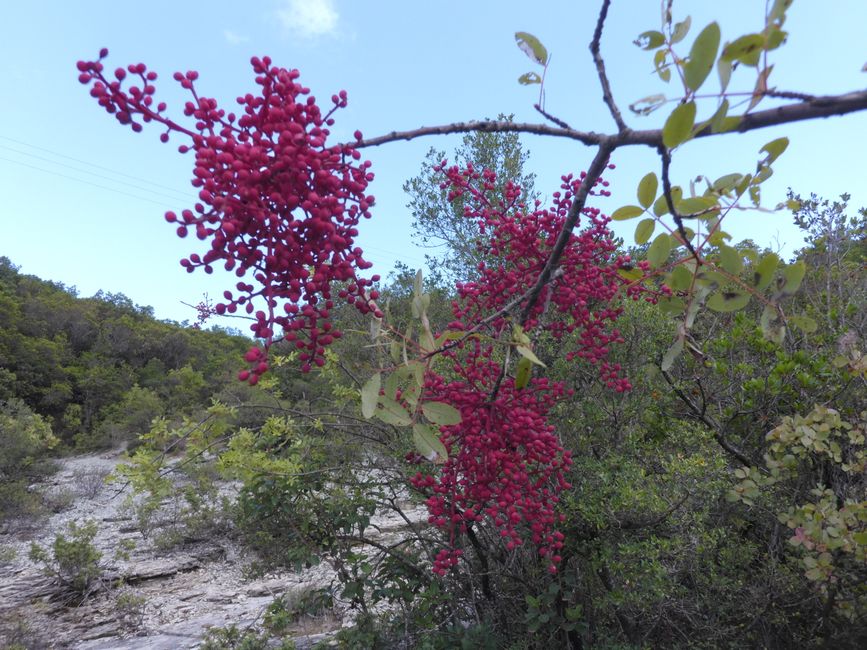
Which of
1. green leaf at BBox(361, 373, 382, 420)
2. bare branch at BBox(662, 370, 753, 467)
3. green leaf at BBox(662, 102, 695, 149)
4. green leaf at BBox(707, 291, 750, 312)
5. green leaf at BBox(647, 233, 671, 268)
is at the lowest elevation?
bare branch at BBox(662, 370, 753, 467)

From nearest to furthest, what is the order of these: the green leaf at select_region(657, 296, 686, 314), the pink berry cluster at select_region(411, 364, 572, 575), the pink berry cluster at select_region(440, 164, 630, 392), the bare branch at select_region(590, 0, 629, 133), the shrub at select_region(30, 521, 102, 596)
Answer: the bare branch at select_region(590, 0, 629, 133) → the green leaf at select_region(657, 296, 686, 314) → the pink berry cluster at select_region(411, 364, 572, 575) → the pink berry cluster at select_region(440, 164, 630, 392) → the shrub at select_region(30, 521, 102, 596)

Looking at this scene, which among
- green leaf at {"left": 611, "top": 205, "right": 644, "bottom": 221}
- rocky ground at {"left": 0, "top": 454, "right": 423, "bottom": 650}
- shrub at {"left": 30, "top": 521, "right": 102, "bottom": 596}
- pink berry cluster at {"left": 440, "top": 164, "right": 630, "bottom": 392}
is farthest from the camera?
shrub at {"left": 30, "top": 521, "right": 102, "bottom": 596}

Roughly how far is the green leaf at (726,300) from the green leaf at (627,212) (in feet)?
0.79

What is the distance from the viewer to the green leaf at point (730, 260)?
106 centimetres

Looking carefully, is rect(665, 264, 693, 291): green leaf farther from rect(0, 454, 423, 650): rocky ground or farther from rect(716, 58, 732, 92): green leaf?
rect(0, 454, 423, 650): rocky ground

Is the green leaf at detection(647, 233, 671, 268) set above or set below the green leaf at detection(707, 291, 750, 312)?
above

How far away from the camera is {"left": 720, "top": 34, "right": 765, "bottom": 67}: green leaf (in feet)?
2.35

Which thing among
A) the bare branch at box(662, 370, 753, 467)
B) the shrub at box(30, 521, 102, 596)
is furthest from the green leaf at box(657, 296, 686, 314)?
the shrub at box(30, 521, 102, 596)

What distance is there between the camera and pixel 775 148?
3.69 feet

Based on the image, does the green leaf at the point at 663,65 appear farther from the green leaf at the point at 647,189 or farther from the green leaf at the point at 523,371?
the green leaf at the point at 523,371

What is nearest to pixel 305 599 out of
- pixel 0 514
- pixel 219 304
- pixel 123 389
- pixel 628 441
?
pixel 628 441

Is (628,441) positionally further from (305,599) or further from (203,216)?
(203,216)

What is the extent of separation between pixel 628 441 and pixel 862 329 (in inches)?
67.3

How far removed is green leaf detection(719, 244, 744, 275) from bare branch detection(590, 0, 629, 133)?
353mm
